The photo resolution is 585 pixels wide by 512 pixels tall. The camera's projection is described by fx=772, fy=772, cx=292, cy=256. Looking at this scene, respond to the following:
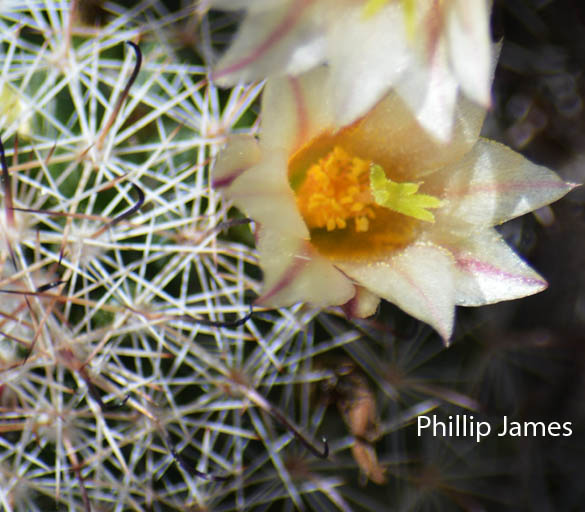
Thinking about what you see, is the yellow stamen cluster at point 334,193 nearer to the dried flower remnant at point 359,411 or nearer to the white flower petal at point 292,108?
the white flower petal at point 292,108

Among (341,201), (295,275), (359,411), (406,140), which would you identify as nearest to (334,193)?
(341,201)

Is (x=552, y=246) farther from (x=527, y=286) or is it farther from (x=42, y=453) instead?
(x=42, y=453)

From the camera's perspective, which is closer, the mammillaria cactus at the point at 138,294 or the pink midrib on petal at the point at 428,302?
the pink midrib on petal at the point at 428,302

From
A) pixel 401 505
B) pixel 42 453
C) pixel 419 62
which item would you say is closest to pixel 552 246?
pixel 401 505

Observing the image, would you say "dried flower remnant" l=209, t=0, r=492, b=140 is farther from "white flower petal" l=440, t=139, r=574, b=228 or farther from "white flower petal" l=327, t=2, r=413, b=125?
"white flower petal" l=440, t=139, r=574, b=228

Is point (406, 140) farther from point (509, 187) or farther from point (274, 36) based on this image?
point (274, 36)

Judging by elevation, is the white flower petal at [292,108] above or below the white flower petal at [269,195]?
above

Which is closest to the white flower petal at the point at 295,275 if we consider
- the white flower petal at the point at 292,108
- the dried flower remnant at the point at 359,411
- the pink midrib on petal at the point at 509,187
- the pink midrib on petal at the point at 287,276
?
→ the pink midrib on petal at the point at 287,276
